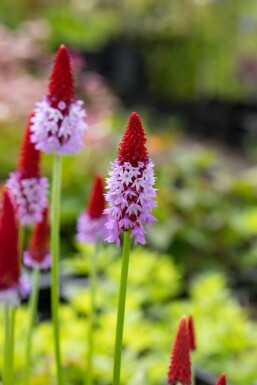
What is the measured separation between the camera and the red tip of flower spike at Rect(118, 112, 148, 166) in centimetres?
99

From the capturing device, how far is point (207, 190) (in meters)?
4.57

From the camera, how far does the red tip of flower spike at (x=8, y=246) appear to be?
1192 millimetres

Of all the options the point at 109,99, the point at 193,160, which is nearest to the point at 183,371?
the point at 193,160

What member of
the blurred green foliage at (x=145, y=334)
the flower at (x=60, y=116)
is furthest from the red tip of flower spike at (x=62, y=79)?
the blurred green foliage at (x=145, y=334)

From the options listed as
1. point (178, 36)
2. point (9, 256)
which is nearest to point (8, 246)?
point (9, 256)

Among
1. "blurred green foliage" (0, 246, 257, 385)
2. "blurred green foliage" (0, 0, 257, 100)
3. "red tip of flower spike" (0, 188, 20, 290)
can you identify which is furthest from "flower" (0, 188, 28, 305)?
"blurred green foliage" (0, 0, 257, 100)

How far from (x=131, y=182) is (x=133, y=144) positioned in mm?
49

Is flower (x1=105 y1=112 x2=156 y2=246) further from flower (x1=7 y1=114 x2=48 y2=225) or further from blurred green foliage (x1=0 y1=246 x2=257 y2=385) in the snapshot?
blurred green foliage (x1=0 y1=246 x2=257 y2=385)

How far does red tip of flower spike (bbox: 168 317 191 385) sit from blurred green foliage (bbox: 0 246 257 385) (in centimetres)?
68

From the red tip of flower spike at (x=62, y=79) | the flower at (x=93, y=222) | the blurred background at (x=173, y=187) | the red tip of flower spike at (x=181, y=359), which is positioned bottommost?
the red tip of flower spike at (x=181, y=359)

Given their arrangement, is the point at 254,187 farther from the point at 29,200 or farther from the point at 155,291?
the point at 29,200

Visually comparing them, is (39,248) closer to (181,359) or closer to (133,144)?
(181,359)

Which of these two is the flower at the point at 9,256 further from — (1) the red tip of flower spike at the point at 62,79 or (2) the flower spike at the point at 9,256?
(1) the red tip of flower spike at the point at 62,79

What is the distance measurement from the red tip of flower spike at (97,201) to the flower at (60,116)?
0.19 meters
